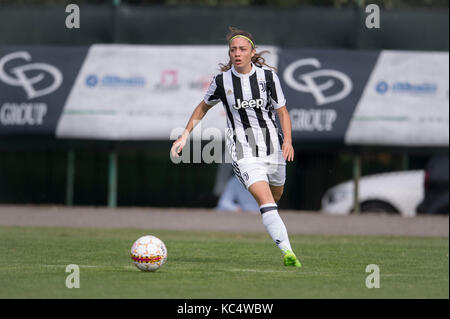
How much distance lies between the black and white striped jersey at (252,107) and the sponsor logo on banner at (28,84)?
802 centimetres

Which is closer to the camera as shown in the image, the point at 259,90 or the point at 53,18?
the point at 259,90

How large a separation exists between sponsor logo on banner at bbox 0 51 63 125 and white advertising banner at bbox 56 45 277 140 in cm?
42

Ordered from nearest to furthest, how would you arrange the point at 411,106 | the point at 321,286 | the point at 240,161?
the point at 321,286
the point at 240,161
the point at 411,106

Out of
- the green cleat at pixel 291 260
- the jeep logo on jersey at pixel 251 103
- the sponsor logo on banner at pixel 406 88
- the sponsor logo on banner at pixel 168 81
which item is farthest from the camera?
the sponsor logo on banner at pixel 168 81

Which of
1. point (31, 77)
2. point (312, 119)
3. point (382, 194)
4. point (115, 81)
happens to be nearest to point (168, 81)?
point (115, 81)

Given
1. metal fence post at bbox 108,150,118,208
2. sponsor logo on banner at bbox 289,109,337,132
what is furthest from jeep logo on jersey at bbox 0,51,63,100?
sponsor logo on banner at bbox 289,109,337,132

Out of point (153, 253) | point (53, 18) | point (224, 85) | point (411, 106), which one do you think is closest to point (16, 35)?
point (53, 18)

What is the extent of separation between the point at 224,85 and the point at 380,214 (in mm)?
8014

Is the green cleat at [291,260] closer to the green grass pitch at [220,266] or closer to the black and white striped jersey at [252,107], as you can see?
the green grass pitch at [220,266]

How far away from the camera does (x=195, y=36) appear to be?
17766 mm

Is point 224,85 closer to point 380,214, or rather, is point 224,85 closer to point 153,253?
point 153,253

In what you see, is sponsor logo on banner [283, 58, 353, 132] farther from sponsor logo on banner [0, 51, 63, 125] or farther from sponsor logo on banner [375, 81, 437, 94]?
sponsor logo on banner [0, 51, 63, 125]

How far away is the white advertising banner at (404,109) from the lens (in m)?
17.1

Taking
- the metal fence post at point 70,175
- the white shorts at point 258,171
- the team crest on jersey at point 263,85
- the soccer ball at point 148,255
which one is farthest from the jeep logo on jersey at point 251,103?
the metal fence post at point 70,175
